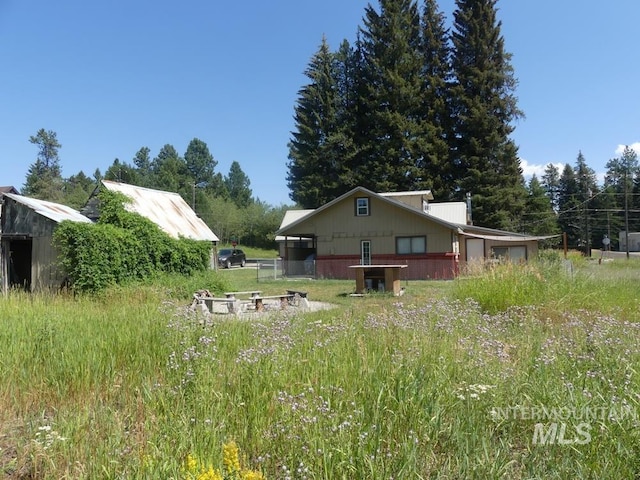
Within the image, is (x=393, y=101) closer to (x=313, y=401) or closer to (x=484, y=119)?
(x=484, y=119)

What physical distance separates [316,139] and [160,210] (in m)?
31.7

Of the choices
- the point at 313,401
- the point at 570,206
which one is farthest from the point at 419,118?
the point at 570,206

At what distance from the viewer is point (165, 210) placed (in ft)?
67.7

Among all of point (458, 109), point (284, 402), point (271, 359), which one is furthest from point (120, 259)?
point (458, 109)

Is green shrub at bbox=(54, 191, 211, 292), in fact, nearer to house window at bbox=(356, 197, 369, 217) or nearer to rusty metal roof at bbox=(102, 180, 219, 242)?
rusty metal roof at bbox=(102, 180, 219, 242)

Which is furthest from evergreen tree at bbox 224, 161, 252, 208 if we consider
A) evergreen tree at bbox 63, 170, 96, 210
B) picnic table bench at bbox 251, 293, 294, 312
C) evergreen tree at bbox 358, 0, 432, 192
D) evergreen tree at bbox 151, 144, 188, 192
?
picnic table bench at bbox 251, 293, 294, 312

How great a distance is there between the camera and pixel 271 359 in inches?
157

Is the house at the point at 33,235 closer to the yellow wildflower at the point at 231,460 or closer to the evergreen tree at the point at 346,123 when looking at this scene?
the yellow wildflower at the point at 231,460

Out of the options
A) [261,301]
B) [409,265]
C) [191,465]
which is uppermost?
[409,265]

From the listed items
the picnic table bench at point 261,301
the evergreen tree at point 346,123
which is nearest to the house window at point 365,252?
the picnic table bench at point 261,301

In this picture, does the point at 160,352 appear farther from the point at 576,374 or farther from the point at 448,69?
the point at 448,69

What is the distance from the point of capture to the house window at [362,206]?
27.6 m

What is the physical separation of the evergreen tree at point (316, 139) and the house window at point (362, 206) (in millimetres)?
19467

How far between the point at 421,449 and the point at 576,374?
2210 mm
